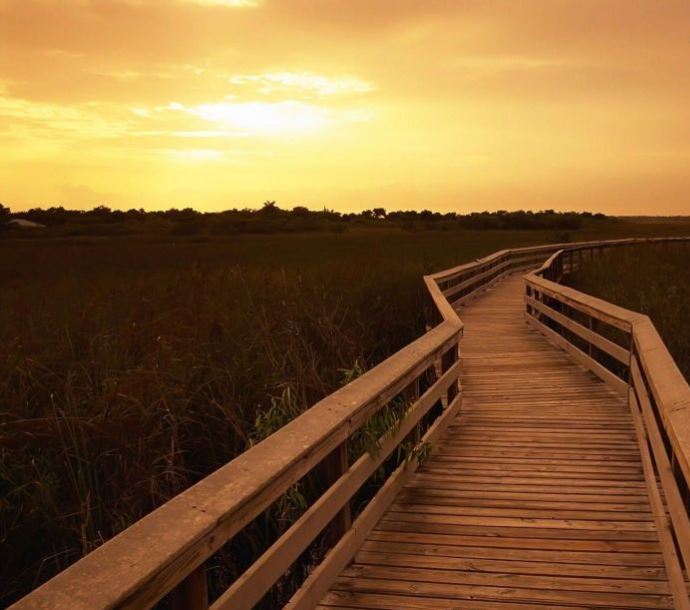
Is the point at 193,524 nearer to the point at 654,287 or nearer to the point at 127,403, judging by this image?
the point at 127,403

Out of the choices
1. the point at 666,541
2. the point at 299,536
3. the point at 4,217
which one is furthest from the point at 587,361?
the point at 4,217

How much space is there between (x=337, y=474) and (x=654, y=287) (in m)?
12.4

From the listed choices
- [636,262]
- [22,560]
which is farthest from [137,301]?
[636,262]

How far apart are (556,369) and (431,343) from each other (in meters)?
4.21

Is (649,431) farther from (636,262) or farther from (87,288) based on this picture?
(636,262)

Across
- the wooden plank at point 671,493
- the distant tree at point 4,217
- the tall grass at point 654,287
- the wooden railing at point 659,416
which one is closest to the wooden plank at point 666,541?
the wooden railing at point 659,416

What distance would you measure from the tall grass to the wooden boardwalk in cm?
302

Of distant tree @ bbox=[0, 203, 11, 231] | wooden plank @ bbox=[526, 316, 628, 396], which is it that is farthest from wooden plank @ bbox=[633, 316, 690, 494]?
distant tree @ bbox=[0, 203, 11, 231]

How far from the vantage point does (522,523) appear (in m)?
4.38

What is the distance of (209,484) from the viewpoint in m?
2.51

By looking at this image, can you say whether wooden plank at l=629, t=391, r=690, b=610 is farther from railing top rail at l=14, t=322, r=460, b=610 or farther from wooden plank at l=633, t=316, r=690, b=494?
railing top rail at l=14, t=322, r=460, b=610

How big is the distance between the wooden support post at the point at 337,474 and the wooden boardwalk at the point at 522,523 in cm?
21

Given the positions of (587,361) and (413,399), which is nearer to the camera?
(413,399)

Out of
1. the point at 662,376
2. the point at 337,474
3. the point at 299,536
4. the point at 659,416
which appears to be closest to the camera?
the point at 299,536
